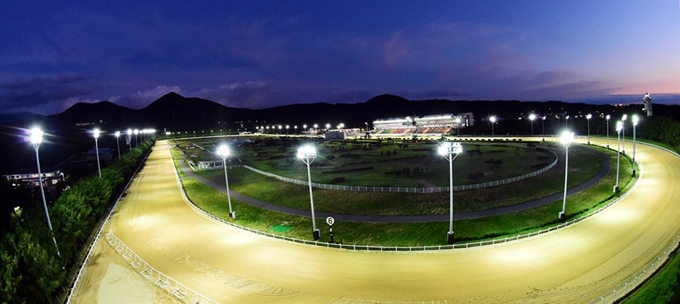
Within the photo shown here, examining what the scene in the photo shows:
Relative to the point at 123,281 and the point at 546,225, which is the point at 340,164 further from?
the point at 123,281

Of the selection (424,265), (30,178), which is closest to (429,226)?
(424,265)

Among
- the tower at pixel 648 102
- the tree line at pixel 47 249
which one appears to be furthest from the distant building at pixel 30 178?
the tower at pixel 648 102

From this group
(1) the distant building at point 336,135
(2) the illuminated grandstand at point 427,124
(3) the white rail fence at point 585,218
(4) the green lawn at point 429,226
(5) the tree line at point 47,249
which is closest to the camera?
(5) the tree line at point 47,249

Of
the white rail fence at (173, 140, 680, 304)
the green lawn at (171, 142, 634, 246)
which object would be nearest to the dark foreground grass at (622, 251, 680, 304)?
the white rail fence at (173, 140, 680, 304)

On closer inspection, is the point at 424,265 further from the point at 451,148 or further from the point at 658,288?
the point at 658,288

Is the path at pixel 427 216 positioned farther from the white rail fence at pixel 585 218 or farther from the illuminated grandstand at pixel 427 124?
the illuminated grandstand at pixel 427 124

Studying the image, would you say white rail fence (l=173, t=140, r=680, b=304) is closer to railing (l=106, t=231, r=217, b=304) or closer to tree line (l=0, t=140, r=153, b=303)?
railing (l=106, t=231, r=217, b=304)
